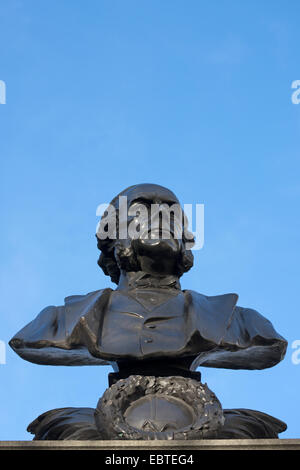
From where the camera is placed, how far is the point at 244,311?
816 centimetres

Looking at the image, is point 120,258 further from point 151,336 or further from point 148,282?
point 151,336

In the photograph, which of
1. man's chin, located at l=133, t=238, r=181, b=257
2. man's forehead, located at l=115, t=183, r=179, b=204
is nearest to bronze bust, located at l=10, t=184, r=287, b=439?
man's chin, located at l=133, t=238, r=181, b=257

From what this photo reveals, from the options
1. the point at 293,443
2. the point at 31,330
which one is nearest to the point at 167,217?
the point at 31,330

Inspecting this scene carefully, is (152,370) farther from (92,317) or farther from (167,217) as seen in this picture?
(167,217)

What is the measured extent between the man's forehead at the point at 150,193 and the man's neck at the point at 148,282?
2.46 ft

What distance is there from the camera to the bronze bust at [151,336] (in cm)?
741

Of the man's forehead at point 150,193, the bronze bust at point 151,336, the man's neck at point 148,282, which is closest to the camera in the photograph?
the bronze bust at point 151,336

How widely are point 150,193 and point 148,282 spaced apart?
2.99ft

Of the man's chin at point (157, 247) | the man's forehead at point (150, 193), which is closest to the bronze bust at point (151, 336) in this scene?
the man's chin at point (157, 247)

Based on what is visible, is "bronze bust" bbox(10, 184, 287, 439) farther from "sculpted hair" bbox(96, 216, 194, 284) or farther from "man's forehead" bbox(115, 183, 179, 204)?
"man's forehead" bbox(115, 183, 179, 204)

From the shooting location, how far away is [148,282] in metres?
8.56

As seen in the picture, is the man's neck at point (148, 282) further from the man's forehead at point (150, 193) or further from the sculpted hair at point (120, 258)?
the man's forehead at point (150, 193)
